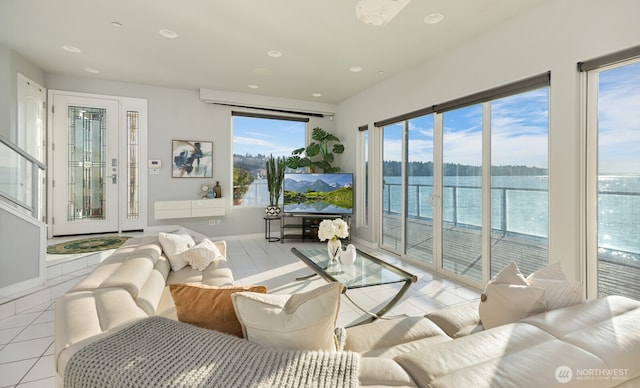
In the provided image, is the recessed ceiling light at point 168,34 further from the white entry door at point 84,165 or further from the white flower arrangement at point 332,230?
the white flower arrangement at point 332,230

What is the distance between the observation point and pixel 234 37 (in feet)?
11.2

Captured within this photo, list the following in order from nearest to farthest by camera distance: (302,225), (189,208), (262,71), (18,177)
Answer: (18,177) → (262,71) → (189,208) → (302,225)

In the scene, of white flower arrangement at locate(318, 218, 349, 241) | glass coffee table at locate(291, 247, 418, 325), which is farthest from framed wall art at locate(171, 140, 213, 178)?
white flower arrangement at locate(318, 218, 349, 241)

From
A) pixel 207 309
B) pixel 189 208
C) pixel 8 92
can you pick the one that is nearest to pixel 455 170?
pixel 207 309

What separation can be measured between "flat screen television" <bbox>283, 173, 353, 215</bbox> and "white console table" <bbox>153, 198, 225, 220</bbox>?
1273 millimetres

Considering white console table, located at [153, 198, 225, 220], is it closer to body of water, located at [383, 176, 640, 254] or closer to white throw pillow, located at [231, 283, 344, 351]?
body of water, located at [383, 176, 640, 254]

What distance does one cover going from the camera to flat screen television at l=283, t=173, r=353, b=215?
18.7 feet

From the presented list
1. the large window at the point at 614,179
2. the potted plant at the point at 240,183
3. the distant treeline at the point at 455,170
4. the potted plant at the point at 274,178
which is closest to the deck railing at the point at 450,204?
the distant treeline at the point at 455,170

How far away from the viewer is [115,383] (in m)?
0.78

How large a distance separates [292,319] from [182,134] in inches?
208

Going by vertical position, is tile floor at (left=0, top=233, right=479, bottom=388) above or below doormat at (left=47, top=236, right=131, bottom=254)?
below

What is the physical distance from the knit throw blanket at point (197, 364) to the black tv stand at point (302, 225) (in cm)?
469

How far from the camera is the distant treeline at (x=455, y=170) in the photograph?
3014 mm

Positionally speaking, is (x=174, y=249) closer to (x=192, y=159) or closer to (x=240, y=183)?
(x=192, y=159)
